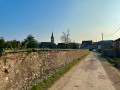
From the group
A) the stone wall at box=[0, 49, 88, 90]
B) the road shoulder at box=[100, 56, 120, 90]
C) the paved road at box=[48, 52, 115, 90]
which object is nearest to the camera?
the stone wall at box=[0, 49, 88, 90]

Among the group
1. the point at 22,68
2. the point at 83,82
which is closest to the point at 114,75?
the point at 83,82

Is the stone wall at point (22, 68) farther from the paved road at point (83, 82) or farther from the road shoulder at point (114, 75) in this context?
the road shoulder at point (114, 75)

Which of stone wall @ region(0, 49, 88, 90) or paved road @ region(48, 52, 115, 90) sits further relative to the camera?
paved road @ region(48, 52, 115, 90)

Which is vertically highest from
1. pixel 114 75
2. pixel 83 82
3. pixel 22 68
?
pixel 22 68

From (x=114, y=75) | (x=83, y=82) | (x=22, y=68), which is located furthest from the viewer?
(x=114, y=75)

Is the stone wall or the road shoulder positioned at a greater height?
the stone wall

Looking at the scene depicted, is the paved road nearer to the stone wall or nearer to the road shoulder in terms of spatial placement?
the road shoulder

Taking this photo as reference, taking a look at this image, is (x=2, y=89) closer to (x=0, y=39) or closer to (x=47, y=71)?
(x=0, y=39)

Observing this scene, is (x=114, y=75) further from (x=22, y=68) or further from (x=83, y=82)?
(x=22, y=68)

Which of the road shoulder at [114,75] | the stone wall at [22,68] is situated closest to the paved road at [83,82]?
the road shoulder at [114,75]

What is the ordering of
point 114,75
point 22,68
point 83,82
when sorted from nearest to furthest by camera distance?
point 22,68
point 83,82
point 114,75

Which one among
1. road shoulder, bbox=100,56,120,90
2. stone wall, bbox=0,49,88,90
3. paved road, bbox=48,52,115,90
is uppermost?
stone wall, bbox=0,49,88,90

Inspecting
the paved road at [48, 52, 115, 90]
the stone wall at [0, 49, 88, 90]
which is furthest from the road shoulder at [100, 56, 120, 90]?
the stone wall at [0, 49, 88, 90]

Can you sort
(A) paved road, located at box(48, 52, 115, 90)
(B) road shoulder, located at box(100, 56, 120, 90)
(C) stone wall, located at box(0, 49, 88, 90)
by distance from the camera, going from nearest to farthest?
(C) stone wall, located at box(0, 49, 88, 90) → (A) paved road, located at box(48, 52, 115, 90) → (B) road shoulder, located at box(100, 56, 120, 90)
